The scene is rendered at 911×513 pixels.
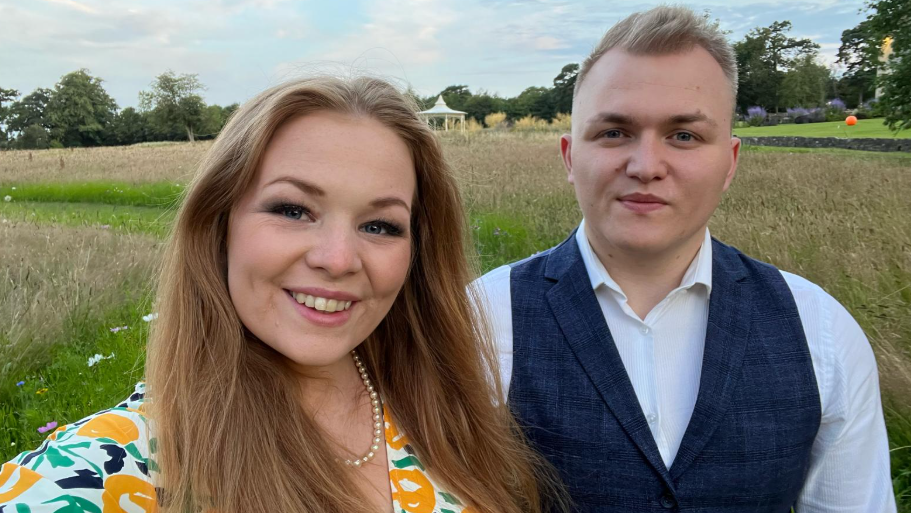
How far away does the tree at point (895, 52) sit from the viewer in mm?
12500

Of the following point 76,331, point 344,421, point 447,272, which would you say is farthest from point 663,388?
point 76,331

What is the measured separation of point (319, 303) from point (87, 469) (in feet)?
1.60

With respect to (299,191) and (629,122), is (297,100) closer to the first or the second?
(299,191)

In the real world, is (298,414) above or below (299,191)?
below

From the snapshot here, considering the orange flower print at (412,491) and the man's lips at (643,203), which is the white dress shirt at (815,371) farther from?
the orange flower print at (412,491)

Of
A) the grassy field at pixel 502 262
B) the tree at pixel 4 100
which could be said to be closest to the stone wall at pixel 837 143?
the grassy field at pixel 502 262

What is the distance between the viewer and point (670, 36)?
75.0 inches

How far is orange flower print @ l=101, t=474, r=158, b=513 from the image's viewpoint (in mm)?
1089

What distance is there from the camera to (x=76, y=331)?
155 inches

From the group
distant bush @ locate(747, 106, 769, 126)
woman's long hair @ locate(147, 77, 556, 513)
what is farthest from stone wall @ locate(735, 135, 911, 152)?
woman's long hair @ locate(147, 77, 556, 513)

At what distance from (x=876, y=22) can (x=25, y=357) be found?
15.6 meters

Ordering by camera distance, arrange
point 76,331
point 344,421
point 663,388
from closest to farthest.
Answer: point 344,421 → point 663,388 → point 76,331

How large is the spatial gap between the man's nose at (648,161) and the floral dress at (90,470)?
1380 millimetres

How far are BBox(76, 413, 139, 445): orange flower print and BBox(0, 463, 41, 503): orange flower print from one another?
98mm
